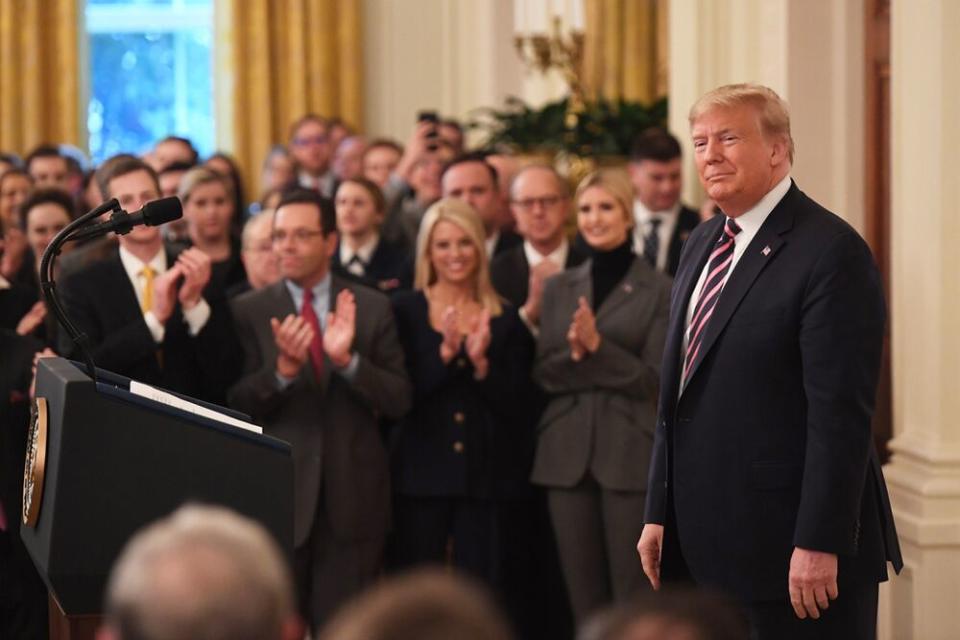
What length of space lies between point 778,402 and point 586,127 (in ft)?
15.7

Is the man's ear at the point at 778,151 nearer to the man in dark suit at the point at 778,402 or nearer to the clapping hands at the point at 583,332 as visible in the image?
the man in dark suit at the point at 778,402

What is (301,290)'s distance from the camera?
5.49m

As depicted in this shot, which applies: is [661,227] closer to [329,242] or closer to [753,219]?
[329,242]

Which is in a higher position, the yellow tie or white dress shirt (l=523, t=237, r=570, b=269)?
white dress shirt (l=523, t=237, r=570, b=269)

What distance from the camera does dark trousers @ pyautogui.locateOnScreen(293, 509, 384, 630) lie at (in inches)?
211

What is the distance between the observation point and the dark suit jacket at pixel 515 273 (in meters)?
6.20

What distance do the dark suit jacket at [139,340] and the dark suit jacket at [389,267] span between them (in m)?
1.26

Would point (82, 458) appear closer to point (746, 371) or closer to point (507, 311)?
point (746, 371)

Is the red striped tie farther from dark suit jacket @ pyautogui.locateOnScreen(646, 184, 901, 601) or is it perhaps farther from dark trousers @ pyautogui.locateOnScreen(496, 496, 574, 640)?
dark trousers @ pyautogui.locateOnScreen(496, 496, 574, 640)

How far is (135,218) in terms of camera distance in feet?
10.7

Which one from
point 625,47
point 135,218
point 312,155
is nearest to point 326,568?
point 135,218

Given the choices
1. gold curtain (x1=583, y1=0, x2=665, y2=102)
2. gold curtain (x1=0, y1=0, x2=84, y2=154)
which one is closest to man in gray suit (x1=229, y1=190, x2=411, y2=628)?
gold curtain (x1=583, y1=0, x2=665, y2=102)

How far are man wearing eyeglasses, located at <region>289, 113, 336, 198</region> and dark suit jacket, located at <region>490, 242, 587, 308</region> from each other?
423 cm

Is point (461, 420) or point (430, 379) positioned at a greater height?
point (430, 379)
